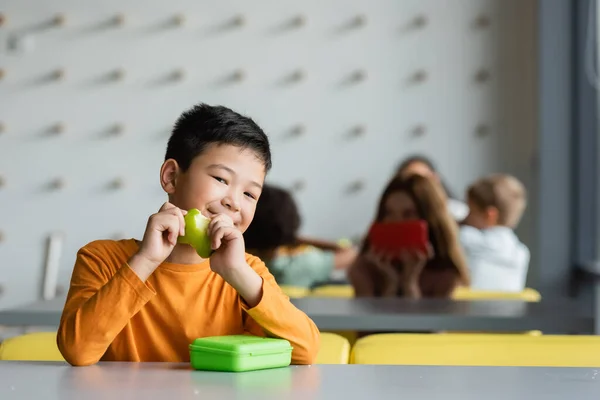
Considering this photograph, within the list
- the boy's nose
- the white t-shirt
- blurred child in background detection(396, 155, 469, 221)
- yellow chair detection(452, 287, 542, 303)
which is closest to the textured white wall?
blurred child in background detection(396, 155, 469, 221)

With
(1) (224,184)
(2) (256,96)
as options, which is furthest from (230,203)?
(2) (256,96)

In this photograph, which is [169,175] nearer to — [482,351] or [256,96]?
[482,351]

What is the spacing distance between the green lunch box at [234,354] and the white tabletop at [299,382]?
0.02 m

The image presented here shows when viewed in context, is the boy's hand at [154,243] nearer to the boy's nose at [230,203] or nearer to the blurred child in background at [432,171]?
the boy's nose at [230,203]

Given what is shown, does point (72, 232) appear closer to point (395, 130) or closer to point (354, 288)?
point (395, 130)

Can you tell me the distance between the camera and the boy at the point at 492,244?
4289mm

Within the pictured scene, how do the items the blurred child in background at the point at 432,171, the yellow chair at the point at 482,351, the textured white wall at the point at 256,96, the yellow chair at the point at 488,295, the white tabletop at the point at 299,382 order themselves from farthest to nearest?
the textured white wall at the point at 256,96 < the blurred child in background at the point at 432,171 < the yellow chair at the point at 488,295 < the yellow chair at the point at 482,351 < the white tabletop at the point at 299,382

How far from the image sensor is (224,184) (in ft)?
5.06

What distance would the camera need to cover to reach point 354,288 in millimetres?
3400

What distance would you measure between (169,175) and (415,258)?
1760 mm

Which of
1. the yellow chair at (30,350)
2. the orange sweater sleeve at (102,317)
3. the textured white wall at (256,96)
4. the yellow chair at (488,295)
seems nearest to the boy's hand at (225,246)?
the orange sweater sleeve at (102,317)

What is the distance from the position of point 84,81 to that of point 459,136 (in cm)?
255

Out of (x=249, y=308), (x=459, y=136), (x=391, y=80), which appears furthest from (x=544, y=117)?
(x=249, y=308)

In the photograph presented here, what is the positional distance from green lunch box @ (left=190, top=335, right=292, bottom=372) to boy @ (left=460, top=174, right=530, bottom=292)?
9.94ft
